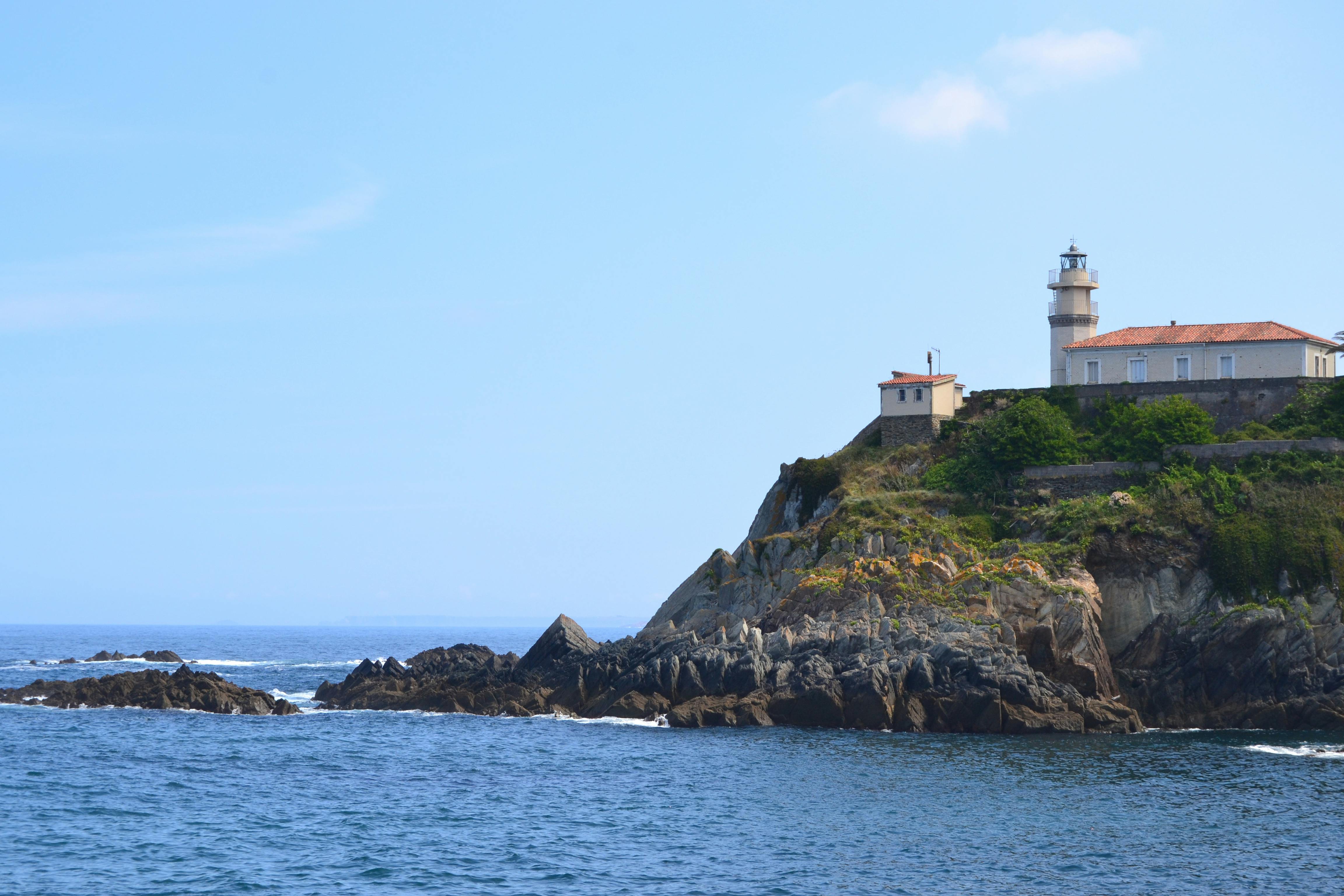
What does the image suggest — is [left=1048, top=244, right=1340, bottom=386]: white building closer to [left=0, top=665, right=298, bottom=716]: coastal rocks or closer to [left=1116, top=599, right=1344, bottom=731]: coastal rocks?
[left=1116, top=599, right=1344, bottom=731]: coastal rocks

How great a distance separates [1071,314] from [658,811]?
44.5 metres

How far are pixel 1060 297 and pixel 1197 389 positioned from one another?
9.94 m

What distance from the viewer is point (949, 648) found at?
46.2 m

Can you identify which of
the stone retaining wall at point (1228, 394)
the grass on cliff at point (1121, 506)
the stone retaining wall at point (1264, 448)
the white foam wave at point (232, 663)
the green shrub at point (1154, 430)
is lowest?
the white foam wave at point (232, 663)

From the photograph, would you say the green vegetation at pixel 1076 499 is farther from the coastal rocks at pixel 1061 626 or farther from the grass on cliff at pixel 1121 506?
the coastal rocks at pixel 1061 626

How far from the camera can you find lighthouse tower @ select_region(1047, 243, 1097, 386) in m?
70.1

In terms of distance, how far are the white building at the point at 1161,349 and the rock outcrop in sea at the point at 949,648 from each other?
1297cm

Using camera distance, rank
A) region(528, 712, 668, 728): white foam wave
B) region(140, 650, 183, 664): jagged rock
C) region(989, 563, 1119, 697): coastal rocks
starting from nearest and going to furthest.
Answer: region(989, 563, 1119, 697): coastal rocks, region(528, 712, 668, 728): white foam wave, region(140, 650, 183, 664): jagged rock

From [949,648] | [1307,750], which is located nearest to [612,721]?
[949,648]

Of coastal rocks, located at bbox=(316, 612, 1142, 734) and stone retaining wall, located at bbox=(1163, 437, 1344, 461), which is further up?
stone retaining wall, located at bbox=(1163, 437, 1344, 461)

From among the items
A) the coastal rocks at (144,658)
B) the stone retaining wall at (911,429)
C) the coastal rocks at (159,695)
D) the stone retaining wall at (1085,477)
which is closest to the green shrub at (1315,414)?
the stone retaining wall at (1085,477)

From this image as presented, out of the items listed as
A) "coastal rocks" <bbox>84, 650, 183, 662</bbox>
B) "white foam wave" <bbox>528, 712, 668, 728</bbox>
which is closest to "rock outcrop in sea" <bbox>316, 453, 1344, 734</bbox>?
"white foam wave" <bbox>528, 712, 668, 728</bbox>

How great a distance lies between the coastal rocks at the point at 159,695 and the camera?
55.6 m

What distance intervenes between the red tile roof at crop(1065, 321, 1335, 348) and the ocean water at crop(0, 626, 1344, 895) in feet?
84.1
